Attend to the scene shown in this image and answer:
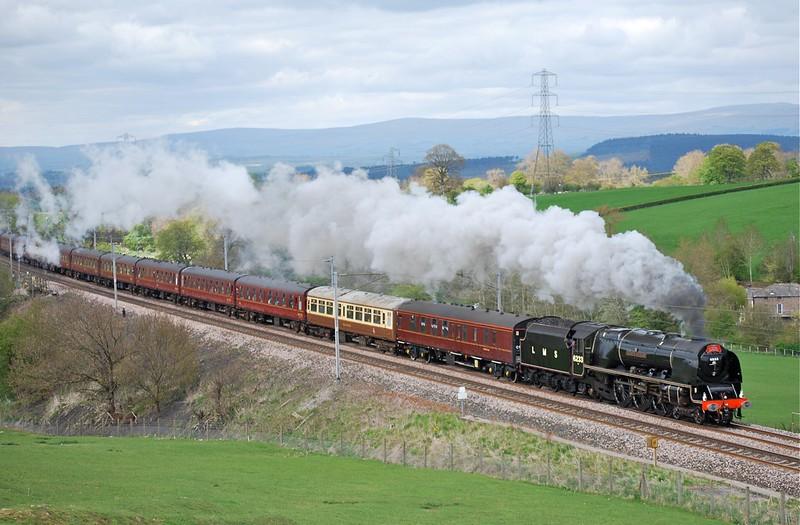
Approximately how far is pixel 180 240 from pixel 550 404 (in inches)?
2590

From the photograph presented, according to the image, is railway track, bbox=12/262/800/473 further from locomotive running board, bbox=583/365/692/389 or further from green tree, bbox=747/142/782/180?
green tree, bbox=747/142/782/180

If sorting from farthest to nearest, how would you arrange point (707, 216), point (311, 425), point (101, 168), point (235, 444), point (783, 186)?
point (783, 186) → point (707, 216) → point (101, 168) → point (311, 425) → point (235, 444)

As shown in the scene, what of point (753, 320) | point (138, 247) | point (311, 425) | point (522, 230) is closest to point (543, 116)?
point (753, 320)

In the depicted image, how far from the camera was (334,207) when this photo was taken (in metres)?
68.8

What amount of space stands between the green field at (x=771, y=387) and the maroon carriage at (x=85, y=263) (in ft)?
199

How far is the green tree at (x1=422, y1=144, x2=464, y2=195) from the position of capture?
428 ft

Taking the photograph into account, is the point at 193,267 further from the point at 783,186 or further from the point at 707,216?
the point at 783,186

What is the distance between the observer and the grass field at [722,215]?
10831 cm

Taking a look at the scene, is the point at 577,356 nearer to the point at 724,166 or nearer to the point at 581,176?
the point at 724,166

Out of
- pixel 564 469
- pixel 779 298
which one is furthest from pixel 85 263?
pixel 564 469

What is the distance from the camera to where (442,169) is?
134m

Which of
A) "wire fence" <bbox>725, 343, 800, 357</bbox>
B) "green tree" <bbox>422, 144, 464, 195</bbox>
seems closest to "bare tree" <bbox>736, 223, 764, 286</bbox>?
"wire fence" <bbox>725, 343, 800, 357</bbox>

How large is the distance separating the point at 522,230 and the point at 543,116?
62.1 m

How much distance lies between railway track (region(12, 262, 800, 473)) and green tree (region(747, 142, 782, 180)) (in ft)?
352
